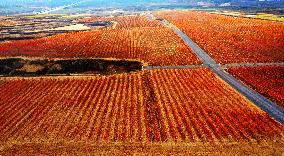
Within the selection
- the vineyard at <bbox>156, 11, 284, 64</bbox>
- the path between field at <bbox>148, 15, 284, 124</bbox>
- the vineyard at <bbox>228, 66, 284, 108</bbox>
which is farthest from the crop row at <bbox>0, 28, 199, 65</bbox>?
the vineyard at <bbox>228, 66, 284, 108</bbox>

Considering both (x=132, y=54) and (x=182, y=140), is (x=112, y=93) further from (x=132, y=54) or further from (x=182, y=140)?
(x=132, y=54)

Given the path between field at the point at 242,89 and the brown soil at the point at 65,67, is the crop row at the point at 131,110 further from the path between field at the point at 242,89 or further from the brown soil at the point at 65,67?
the brown soil at the point at 65,67

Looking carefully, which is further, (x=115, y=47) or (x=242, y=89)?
(x=115, y=47)

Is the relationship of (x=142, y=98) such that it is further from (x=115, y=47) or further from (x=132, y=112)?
(x=115, y=47)

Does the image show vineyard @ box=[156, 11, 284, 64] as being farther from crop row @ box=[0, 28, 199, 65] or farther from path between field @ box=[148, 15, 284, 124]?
crop row @ box=[0, 28, 199, 65]

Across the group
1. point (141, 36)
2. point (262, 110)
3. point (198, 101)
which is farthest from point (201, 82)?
point (141, 36)

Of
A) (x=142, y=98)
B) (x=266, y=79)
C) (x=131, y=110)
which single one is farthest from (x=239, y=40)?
(x=131, y=110)

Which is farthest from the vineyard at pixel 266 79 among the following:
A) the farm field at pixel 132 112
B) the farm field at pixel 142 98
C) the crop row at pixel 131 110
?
the crop row at pixel 131 110
